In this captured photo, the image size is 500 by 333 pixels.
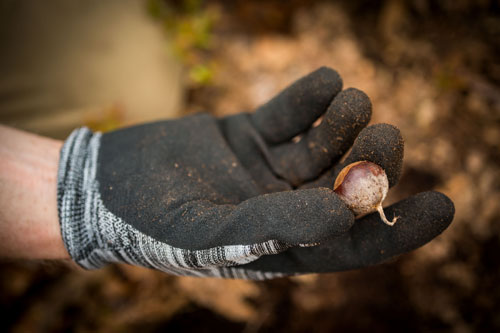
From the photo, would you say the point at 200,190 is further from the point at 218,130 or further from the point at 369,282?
the point at 369,282

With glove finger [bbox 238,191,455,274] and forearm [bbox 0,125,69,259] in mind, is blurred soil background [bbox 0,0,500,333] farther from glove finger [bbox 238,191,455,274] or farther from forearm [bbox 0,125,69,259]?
glove finger [bbox 238,191,455,274]

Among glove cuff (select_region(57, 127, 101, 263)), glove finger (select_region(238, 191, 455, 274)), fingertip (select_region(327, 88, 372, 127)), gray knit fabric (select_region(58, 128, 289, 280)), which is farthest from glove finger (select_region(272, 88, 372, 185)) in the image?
glove cuff (select_region(57, 127, 101, 263))

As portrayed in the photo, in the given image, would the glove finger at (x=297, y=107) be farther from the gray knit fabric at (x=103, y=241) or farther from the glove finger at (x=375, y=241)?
the gray knit fabric at (x=103, y=241)

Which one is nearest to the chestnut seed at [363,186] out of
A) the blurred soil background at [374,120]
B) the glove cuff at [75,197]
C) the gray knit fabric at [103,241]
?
the gray knit fabric at [103,241]

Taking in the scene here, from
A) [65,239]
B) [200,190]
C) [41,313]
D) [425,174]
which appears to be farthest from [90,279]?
[425,174]

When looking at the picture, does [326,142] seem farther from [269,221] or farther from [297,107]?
[269,221]

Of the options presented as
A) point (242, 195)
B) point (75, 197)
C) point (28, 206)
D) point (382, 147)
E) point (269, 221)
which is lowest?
point (28, 206)

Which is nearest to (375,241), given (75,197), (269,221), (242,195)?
(269,221)
